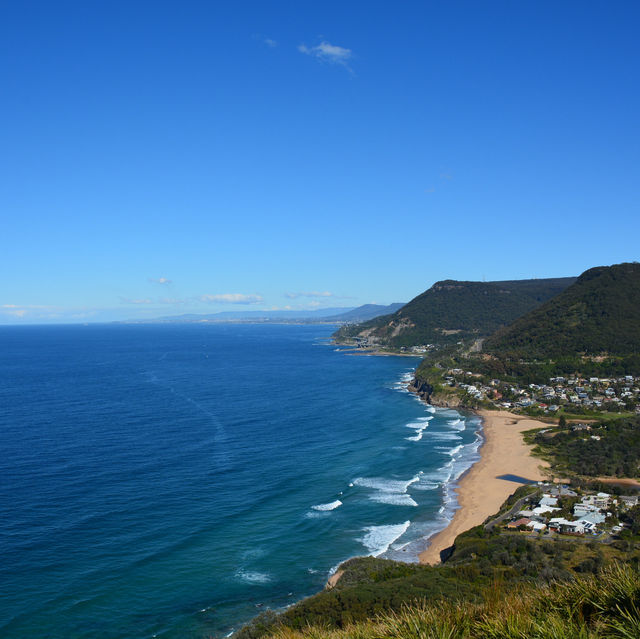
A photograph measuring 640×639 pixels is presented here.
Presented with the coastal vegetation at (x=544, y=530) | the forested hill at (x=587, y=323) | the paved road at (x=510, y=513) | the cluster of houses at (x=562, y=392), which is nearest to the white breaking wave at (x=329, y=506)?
the coastal vegetation at (x=544, y=530)

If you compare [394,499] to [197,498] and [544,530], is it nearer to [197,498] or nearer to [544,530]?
[544,530]

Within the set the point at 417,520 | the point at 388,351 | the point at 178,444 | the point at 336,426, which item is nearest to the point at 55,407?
the point at 178,444

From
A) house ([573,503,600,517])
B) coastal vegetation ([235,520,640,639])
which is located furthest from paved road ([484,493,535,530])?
house ([573,503,600,517])

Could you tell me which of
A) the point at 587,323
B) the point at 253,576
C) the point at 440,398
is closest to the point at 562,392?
the point at 440,398

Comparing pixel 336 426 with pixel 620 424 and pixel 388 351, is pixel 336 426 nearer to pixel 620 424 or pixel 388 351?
pixel 620 424

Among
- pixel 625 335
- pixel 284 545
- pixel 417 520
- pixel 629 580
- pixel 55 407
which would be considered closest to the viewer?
pixel 629 580

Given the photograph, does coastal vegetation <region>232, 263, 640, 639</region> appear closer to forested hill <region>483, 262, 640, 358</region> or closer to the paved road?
the paved road
